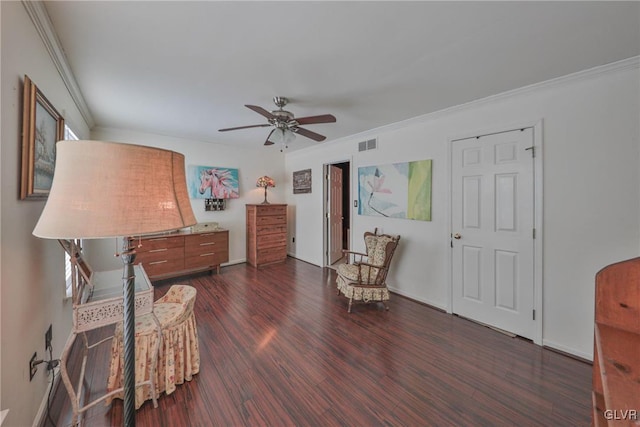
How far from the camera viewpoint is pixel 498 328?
8.05 feet

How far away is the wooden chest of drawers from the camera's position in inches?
181

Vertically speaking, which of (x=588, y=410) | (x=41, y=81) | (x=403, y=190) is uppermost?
(x=41, y=81)

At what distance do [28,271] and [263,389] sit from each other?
1.58 metres

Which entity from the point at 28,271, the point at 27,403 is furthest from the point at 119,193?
the point at 27,403

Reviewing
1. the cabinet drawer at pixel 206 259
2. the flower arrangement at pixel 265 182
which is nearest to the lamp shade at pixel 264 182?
the flower arrangement at pixel 265 182

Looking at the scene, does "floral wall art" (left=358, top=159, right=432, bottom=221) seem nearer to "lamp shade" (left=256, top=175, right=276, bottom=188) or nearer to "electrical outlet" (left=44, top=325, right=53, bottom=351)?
"lamp shade" (left=256, top=175, right=276, bottom=188)

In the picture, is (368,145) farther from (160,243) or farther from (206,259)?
(160,243)

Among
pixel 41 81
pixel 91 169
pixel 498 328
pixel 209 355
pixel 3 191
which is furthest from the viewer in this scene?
pixel 498 328

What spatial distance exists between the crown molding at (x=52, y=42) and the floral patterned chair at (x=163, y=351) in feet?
6.08

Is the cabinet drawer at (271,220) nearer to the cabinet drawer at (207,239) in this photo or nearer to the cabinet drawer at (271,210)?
the cabinet drawer at (271,210)

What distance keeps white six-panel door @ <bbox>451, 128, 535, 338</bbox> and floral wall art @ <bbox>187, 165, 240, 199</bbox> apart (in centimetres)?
382

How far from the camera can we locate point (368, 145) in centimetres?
369

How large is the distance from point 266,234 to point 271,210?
50 centimetres

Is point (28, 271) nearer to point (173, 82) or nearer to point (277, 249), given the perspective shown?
point (173, 82)
